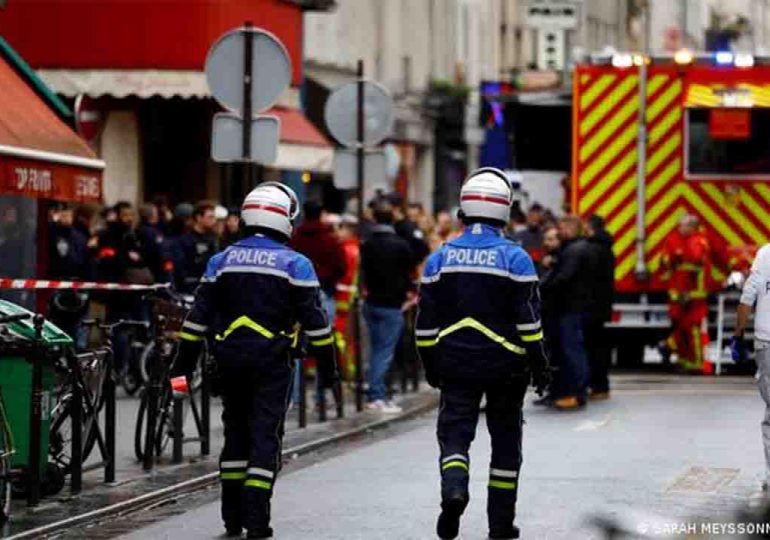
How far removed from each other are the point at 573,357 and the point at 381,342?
5.84 feet

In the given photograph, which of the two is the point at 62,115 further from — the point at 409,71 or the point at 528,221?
the point at 409,71

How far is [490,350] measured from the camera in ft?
40.3

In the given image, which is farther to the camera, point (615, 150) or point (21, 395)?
point (615, 150)

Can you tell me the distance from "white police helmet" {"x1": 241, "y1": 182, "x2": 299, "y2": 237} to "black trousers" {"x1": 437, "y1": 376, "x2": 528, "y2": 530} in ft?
3.90

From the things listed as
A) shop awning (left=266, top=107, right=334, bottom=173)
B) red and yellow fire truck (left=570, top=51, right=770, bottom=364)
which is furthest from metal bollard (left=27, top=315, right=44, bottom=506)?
shop awning (left=266, top=107, right=334, bottom=173)

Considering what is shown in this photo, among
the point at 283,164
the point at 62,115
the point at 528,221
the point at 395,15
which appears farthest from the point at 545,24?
the point at 62,115

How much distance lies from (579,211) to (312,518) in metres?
14.8

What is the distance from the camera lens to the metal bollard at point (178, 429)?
16.7 metres

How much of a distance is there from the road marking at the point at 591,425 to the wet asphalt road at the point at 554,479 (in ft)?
0.06

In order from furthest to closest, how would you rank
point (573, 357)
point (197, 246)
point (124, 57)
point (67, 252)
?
point (124, 57) < point (197, 246) < point (67, 252) < point (573, 357)

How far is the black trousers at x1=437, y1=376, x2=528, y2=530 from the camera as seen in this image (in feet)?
40.3

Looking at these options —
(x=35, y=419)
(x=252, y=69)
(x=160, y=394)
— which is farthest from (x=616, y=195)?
(x=35, y=419)

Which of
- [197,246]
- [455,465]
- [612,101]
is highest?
[612,101]

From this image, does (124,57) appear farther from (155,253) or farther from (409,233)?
(155,253)
